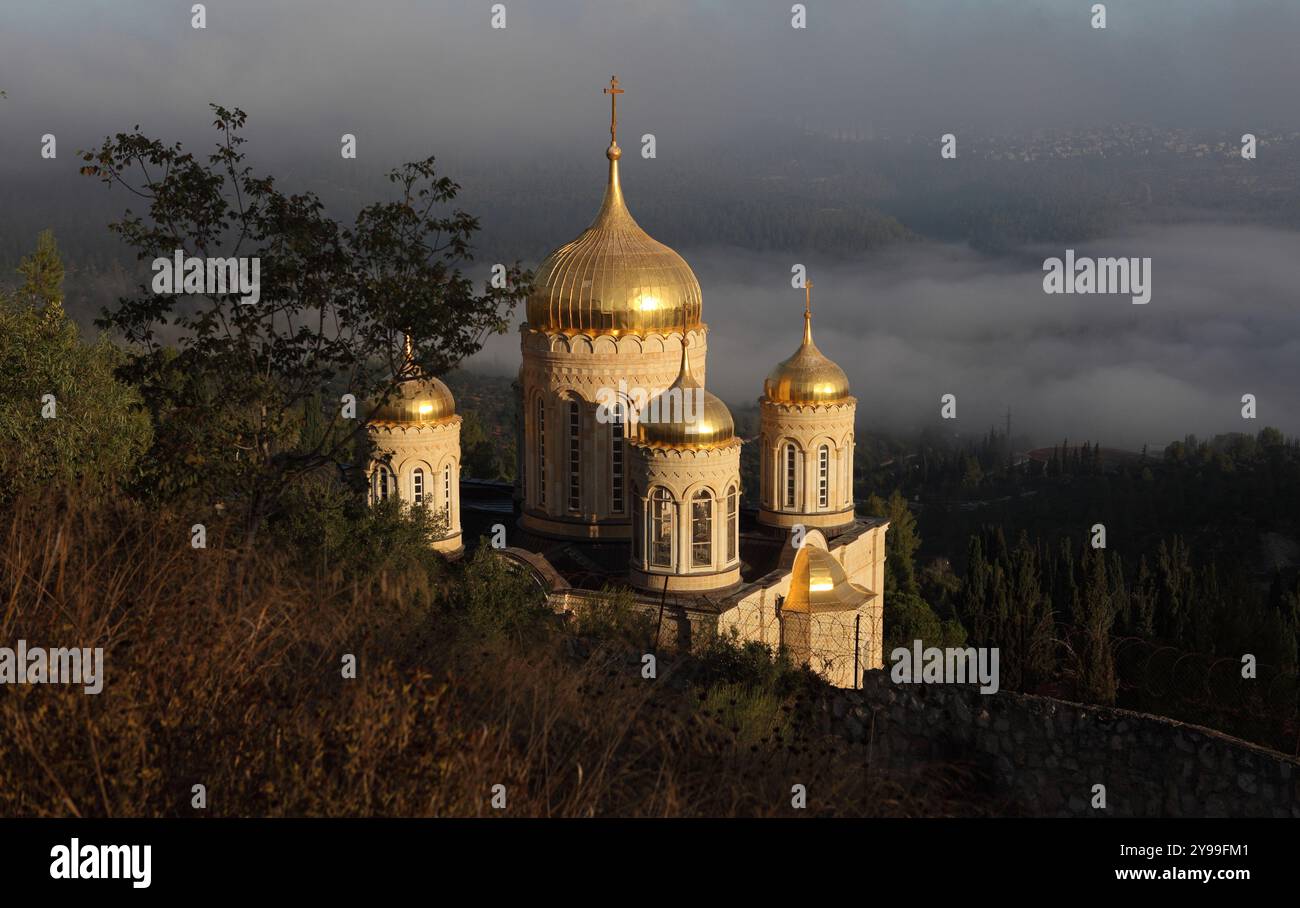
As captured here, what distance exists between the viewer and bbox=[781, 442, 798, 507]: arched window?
104 ft

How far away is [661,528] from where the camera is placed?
26.0m

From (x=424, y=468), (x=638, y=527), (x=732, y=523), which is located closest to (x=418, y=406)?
(x=424, y=468)

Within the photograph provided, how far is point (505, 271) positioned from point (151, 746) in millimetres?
10359

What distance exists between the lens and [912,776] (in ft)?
49.1

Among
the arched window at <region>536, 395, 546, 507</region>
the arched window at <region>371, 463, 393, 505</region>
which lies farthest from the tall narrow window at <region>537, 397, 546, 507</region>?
the arched window at <region>371, 463, 393, 505</region>

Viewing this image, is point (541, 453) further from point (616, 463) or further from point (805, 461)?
point (805, 461)

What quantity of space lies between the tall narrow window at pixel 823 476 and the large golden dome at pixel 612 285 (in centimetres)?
448

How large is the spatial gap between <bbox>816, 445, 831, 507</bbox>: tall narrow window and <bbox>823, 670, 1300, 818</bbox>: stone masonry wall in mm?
13848

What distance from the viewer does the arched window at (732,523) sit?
2627 centimetres

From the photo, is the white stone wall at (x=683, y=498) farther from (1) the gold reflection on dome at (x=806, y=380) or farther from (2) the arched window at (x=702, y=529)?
(1) the gold reflection on dome at (x=806, y=380)

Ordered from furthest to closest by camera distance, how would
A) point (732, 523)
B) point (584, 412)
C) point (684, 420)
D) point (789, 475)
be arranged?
point (789, 475) → point (584, 412) → point (732, 523) → point (684, 420)

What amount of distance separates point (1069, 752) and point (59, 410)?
48.1 ft

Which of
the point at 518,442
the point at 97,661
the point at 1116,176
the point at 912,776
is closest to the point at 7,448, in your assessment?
the point at 97,661

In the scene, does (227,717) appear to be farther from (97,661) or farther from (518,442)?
(518,442)
